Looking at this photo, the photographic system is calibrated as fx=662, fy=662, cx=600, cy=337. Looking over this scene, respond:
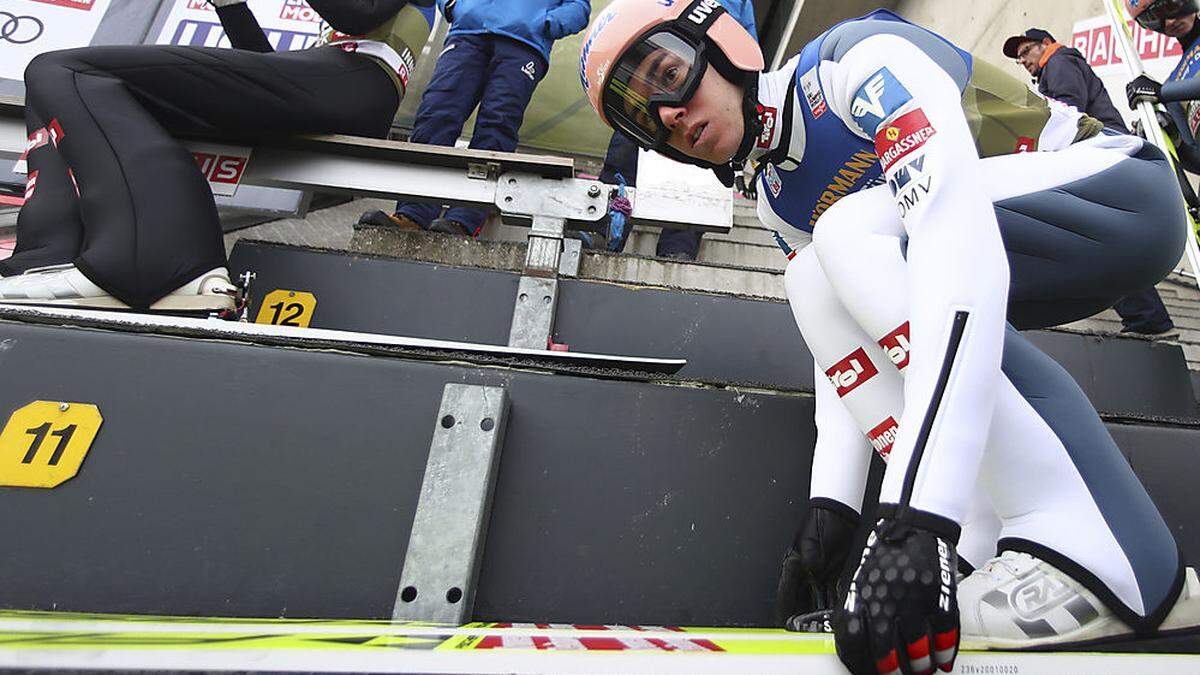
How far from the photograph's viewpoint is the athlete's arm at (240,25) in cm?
204

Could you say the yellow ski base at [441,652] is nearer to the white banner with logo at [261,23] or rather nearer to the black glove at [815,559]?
the black glove at [815,559]

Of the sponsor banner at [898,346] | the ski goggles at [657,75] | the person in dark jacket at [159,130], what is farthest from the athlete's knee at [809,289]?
the person in dark jacket at [159,130]

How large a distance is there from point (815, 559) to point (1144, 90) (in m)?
3.25

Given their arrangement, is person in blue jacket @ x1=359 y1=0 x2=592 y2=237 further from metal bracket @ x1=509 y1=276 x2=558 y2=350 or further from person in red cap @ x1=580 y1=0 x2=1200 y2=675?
person in red cap @ x1=580 y1=0 x2=1200 y2=675

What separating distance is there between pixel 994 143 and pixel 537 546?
48.3 inches

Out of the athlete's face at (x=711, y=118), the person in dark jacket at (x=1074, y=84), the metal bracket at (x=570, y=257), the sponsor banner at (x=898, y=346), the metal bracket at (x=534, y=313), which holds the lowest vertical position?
the sponsor banner at (x=898, y=346)

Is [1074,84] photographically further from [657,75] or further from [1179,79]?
[657,75]

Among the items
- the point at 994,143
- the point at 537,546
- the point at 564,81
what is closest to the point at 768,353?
the point at 994,143

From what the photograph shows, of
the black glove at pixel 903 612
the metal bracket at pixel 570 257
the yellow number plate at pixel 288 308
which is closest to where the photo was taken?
the black glove at pixel 903 612

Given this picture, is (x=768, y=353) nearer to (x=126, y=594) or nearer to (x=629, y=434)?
(x=629, y=434)

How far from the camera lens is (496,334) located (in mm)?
1798

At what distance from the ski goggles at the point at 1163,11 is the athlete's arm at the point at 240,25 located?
374 cm

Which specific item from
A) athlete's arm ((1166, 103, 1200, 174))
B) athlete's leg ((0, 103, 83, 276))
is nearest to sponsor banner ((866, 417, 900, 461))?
athlete's leg ((0, 103, 83, 276))

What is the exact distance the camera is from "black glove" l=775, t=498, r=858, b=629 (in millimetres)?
983
